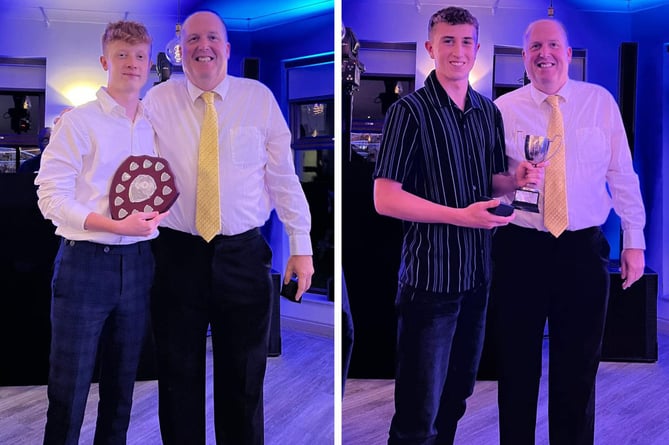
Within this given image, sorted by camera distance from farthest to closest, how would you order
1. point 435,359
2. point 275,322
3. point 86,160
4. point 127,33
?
point 275,322 → point 435,359 → point 127,33 → point 86,160

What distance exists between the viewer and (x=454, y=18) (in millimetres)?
2252

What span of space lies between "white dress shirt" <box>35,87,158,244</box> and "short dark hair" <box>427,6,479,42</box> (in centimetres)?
108

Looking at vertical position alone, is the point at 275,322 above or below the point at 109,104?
below

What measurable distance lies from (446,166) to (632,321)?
88 centimetres

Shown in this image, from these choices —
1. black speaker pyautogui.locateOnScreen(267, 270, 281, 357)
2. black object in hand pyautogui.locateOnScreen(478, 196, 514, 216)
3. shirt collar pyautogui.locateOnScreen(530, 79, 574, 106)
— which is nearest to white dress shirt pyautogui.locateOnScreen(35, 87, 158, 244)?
black speaker pyautogui.locateOnScreen(267, 270, 281, 357)

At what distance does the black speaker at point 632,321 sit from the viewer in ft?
7.36

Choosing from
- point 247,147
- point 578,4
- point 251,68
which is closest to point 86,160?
point 247,147

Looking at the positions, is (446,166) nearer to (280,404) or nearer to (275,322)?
(275,322)

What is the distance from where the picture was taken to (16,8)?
222cm

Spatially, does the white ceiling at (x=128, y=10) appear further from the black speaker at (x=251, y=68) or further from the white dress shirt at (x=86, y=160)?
the white dress shirt at (x=86, y=160)

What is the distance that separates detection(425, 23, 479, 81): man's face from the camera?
2211mm

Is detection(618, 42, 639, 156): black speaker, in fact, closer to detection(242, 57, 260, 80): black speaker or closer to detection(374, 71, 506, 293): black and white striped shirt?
detection(374, 71, 506, 293): black and white striped shirt

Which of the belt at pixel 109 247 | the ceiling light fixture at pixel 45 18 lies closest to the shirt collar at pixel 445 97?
the belt at pixel 109 247

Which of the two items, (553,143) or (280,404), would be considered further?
(280,404)
